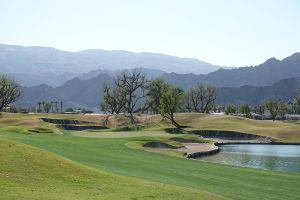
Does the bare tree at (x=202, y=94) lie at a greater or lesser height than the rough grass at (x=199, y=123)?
greater

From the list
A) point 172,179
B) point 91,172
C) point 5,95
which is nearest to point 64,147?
point 172,179

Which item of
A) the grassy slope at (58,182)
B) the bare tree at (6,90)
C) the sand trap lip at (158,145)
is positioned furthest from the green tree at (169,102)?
the grassy slope at (58,182)

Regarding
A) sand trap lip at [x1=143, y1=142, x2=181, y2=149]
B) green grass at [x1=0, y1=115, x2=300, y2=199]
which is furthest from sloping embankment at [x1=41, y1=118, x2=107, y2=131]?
green grass at [x1=0, y1=115, x2=300, y2=199]

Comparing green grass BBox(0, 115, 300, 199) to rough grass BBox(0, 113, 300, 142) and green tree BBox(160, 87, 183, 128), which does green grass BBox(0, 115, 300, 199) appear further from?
green tree BBox(160, 87, 183, 128)

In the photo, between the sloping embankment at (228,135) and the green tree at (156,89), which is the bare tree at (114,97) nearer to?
the green tree at (156,89)

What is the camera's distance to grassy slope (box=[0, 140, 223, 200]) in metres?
20.7

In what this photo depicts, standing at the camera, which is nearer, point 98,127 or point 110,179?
point 110,179

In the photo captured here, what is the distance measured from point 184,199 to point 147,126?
98678 mm

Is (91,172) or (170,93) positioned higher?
(170,93)

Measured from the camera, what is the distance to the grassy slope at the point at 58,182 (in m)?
20.7

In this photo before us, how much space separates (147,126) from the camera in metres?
121

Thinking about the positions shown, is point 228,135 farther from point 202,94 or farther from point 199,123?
point 202,94

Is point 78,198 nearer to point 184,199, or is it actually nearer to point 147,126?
point 184,199

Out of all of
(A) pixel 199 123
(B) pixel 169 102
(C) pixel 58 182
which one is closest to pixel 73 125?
(B) pixel 169 102
